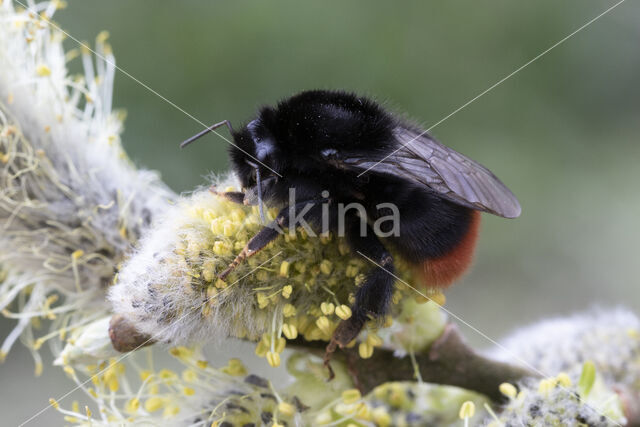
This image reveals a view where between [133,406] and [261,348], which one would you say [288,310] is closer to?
[261,348]

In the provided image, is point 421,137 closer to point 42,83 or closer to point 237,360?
point 237,360

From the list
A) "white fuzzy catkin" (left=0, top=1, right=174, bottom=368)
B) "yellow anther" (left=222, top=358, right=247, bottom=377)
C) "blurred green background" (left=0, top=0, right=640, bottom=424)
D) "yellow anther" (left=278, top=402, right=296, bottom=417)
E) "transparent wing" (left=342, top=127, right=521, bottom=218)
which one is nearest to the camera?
"transparent wing" (left=342, top=127, right=521, bottom=218)

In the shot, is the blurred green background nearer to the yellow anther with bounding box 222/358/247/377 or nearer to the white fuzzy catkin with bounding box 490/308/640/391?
the white fuzzy catkin with bounding box 490/308/640/391

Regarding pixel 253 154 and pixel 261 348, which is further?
pixel 261 348

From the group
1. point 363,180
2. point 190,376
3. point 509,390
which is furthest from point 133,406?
point 509,390

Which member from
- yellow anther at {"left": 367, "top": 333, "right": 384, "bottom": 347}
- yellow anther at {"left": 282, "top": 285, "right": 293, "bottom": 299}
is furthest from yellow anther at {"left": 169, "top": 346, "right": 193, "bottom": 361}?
yellow anther at {"left": 367, "top": 333, "right": 384, "bottom": 347}

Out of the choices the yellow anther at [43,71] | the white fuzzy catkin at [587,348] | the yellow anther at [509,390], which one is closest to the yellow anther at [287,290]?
the yellow anther at [509,390]

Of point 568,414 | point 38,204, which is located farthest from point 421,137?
point 38,204
